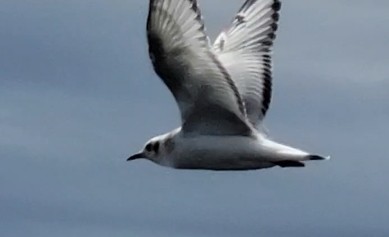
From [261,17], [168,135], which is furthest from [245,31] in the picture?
[168,135]

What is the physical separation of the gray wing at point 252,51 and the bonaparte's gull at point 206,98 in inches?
0.6

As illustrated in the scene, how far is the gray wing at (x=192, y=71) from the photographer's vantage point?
2534cm

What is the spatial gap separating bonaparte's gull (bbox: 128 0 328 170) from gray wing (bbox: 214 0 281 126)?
15 mm

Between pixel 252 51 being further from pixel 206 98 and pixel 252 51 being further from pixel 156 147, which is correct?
pixel 206 98

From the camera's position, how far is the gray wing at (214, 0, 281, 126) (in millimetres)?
28828

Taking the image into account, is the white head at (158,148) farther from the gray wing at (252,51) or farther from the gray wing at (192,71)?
the gray wing at (252,51)

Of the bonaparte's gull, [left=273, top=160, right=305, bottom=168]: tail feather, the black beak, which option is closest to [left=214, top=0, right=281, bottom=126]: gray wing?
the bonaparte's gull

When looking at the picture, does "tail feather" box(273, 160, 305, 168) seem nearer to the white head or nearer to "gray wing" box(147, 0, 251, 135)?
"gray wing" box(147, 0, 251, 135)

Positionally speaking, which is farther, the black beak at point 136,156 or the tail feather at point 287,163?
the black beak at point 136,156

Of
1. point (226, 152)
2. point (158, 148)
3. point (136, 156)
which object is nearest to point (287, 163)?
point (226, 152)

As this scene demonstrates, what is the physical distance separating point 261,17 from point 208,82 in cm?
414

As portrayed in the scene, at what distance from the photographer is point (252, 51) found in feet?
97.0

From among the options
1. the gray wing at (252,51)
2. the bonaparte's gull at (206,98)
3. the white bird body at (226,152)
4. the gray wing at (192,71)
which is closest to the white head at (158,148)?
the bonaparte's gull at (206,98)

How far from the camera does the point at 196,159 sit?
2675cm
